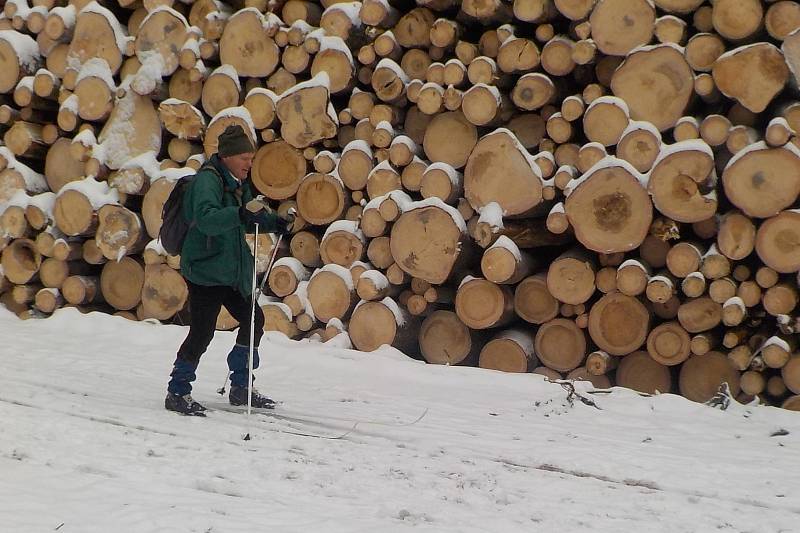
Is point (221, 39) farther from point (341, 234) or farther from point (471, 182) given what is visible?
point (471, 182)

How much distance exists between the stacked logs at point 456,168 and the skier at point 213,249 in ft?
5.79

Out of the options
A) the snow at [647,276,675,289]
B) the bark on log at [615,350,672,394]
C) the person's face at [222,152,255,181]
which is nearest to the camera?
the person's face at [222,152,255,181]

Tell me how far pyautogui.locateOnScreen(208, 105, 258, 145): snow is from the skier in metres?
2.19

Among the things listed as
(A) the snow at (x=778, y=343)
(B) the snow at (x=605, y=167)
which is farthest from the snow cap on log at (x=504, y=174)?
(A) the snow at (x=778, y=343)

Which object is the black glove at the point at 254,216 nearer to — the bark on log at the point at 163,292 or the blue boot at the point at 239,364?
the blue boot at the point at 239,364

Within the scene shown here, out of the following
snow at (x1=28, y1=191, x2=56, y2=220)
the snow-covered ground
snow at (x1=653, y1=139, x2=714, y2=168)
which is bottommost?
the snow-covered ground

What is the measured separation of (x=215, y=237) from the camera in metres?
4.59

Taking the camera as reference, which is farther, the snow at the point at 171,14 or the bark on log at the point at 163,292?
the snow at the point at 171,14

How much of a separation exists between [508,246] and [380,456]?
234 centimetres

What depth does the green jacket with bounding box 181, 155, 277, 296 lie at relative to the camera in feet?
14.5

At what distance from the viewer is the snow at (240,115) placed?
681 cm

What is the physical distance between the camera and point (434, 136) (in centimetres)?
639

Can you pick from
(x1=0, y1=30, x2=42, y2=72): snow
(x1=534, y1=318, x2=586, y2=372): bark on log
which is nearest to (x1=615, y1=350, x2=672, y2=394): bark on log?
(x1=534, y1=318, x2=586, y2=372): bark on log

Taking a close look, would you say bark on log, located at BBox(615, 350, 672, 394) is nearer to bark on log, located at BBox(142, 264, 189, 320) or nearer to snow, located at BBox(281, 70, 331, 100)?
snow, located at BBox(281, 70, 331, 100)
